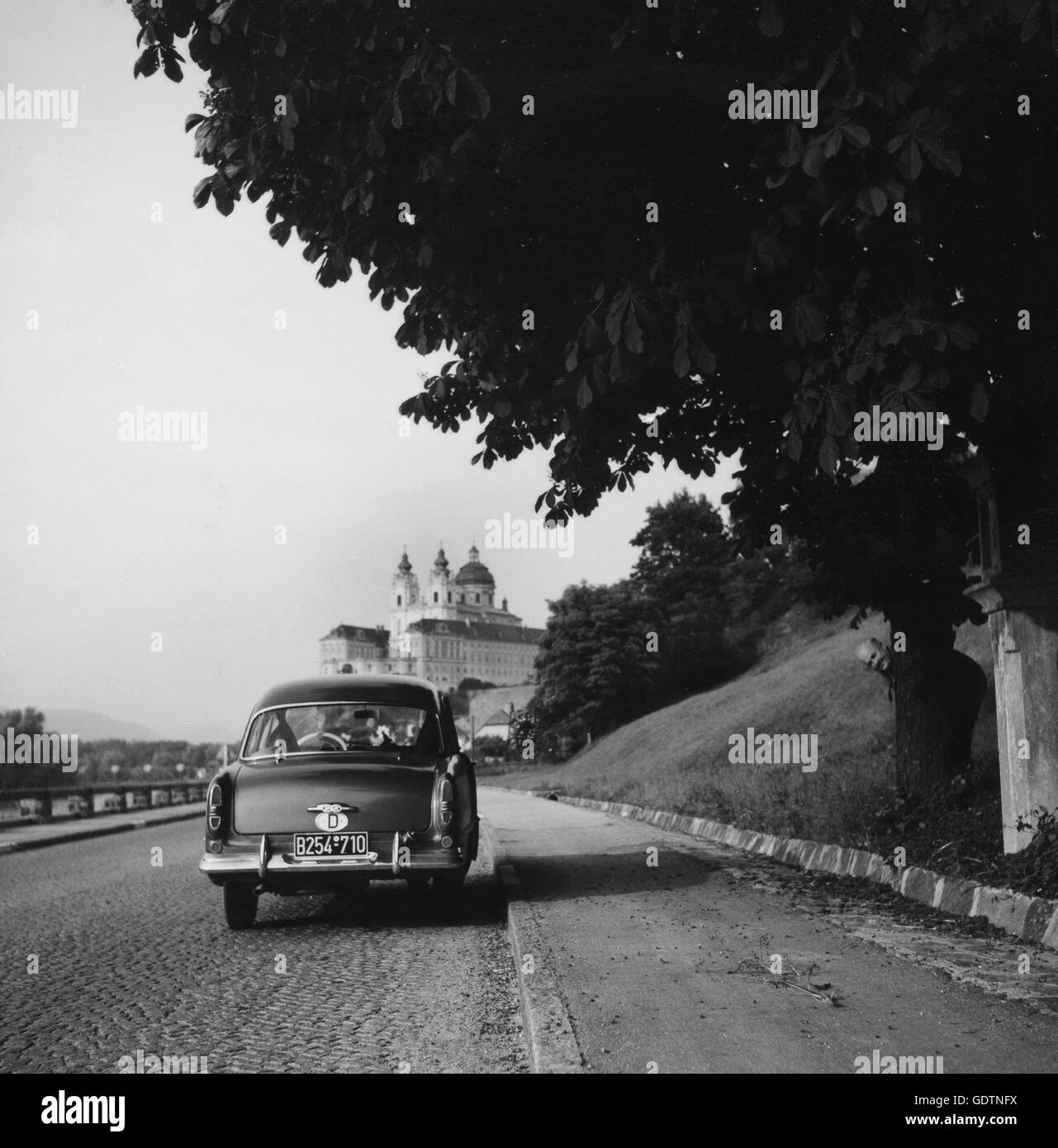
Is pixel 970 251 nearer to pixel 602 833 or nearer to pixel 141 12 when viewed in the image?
pixel 141 12

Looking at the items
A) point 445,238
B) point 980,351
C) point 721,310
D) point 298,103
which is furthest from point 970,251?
point 298,103

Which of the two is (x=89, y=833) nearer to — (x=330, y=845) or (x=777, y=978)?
(x=330, y=845)

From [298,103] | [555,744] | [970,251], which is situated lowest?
[555,744]

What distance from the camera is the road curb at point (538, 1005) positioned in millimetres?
4719

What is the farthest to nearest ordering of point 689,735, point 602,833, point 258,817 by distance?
point 689,735, point 602,833, point 258,817

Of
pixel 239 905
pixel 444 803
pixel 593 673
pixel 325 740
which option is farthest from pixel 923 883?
pixel 593 673

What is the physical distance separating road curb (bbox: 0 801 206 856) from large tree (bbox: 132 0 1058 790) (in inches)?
553

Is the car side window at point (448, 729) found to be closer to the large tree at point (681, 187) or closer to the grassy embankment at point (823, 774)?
the large tree at point (681, 187)

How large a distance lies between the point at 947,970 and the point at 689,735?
120 ft

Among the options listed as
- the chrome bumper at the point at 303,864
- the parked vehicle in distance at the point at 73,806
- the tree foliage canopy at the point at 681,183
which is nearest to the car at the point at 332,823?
the chrome bumper at the point at 303,864

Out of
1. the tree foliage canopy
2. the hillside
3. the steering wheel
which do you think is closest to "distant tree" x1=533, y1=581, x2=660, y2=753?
the hillside

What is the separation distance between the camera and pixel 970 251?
829cm

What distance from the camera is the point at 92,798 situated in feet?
102

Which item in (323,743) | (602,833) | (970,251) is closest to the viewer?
(970,251)
